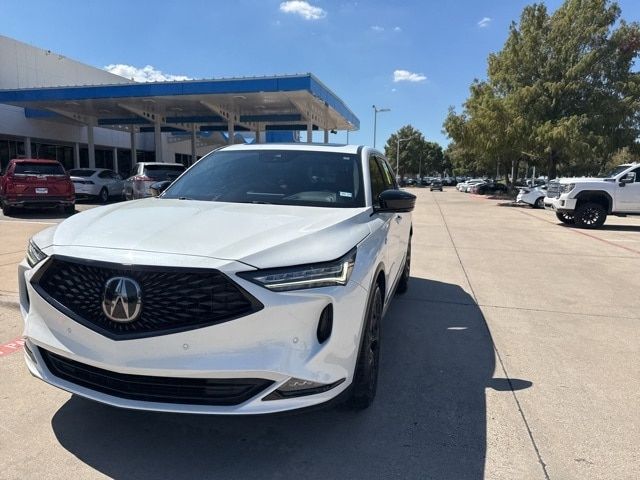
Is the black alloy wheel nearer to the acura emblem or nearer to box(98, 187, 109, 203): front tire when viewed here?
box(98, 187, 109, 203): front tire

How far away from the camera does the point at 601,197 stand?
16.2m

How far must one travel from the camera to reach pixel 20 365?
3.92 m

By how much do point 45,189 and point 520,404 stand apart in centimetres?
1496

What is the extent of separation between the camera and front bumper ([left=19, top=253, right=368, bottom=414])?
7.88 feet

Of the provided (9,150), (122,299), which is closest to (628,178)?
(122,299)

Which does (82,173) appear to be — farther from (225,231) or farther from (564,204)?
(225,231)

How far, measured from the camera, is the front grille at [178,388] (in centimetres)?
245

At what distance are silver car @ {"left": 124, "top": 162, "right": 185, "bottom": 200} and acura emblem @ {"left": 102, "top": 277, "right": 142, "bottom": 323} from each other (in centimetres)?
1375

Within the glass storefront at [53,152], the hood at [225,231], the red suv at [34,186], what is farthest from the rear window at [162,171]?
the glass storefront at [53,152]

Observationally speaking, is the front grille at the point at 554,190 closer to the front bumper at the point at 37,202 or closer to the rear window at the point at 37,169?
the front bumper at the point at 37,202

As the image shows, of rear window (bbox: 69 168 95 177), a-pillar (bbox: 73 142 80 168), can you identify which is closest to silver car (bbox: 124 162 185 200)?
rear window (bbox: 69 168 95 177)

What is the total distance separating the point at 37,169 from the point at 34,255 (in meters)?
13.9

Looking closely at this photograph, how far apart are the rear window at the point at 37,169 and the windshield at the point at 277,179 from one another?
12.5 m

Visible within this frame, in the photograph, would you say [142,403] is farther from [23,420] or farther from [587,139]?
[587,139]
